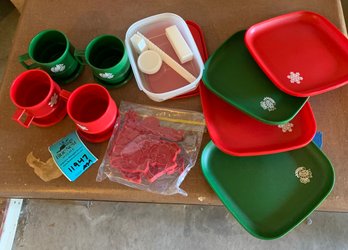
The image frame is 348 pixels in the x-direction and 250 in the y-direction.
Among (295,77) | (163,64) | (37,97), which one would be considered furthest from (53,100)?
(295,77)

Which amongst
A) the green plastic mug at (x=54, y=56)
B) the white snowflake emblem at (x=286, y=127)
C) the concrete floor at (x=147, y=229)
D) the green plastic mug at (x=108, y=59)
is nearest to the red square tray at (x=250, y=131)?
the white snowflake emblem at (x=286, y=127)

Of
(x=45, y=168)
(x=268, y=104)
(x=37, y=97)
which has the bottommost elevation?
(x=45, y=168)

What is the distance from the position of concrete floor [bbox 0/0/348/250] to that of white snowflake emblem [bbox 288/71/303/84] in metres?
→ 0.68

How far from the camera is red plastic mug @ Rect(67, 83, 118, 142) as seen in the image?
67 centimetres

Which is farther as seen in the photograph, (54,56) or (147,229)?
(147,229)

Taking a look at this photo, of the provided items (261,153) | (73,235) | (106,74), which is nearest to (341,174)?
(261,153)

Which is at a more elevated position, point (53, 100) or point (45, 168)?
point (53, 100)

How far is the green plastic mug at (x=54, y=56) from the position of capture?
0.70 metres

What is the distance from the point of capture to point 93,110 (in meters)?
0.71

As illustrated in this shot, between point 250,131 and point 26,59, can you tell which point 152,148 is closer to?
point 250,131

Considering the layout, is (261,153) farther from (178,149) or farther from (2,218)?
(2,218)

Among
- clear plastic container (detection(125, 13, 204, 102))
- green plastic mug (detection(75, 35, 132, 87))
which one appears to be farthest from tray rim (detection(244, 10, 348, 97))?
green plastic mug (detection(75, 35, 132, 87))

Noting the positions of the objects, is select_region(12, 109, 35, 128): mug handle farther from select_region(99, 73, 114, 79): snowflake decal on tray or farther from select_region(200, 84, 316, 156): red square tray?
select_region(200, 84, 316, 156): red square tray

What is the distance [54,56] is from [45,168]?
0.25m
